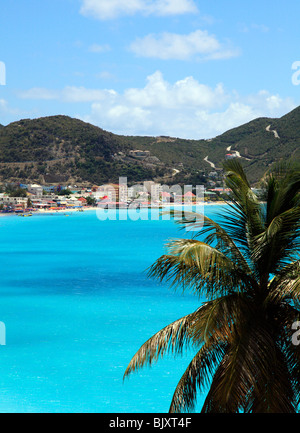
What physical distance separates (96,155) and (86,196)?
87.2 feet

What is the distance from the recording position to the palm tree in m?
4.31

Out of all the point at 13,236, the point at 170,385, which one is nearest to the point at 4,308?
the point at 170,385

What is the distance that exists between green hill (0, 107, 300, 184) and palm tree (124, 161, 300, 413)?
120325mm

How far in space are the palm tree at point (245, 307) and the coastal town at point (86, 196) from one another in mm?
94910

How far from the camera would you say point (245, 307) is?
4645 mm

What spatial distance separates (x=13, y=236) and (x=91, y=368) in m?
46.5

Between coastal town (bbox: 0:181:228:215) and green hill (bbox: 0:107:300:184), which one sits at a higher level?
green hill (bbox: 0:107:300:184)

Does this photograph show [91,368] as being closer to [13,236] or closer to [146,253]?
[146,253]

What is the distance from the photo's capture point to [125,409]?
11352mm

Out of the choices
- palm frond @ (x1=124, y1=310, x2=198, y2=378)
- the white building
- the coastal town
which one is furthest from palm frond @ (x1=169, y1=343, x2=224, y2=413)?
the white building

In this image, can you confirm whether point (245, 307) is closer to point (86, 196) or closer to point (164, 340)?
point (164, 340)

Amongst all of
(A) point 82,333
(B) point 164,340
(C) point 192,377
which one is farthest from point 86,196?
(C) point 192,377

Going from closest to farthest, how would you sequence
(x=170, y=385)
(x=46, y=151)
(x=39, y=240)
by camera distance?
(x=170, y=385), (x=39, y=240), (x=46, y=151)

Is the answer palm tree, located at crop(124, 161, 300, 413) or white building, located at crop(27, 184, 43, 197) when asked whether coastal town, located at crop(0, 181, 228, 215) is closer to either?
white building, located at crop(27, 184, 43, 197)
